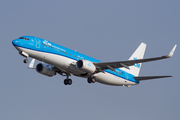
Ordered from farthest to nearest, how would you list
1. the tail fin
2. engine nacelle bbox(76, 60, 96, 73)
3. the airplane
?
the tail fin
engine nacelle bbox(76, 60, 96, 73)
the airplane

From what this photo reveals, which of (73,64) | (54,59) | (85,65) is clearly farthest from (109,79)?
(54,59)

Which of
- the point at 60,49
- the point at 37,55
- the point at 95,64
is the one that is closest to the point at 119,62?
the point at 95,64

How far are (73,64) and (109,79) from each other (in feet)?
26.1

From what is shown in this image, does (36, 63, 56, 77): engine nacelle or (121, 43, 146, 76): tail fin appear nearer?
(36, 63, 56, 77): engine nacelle

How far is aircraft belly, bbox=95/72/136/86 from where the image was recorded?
157 feet

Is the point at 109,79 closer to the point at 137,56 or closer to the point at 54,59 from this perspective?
the point at 54,59

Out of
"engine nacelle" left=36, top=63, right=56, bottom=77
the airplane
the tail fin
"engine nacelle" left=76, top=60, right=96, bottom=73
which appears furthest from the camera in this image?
the tail fin

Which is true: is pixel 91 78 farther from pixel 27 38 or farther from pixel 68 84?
pixel 27 38

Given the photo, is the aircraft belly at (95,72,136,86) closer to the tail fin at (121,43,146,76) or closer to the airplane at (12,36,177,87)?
the airplane at (12,36,177,87)

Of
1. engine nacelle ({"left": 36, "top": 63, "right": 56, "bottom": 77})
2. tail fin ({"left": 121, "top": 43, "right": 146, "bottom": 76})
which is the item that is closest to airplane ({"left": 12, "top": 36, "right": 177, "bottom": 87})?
engine nacelle ({"left": 36, "top": 63, "right": 56, "bottom": 77})

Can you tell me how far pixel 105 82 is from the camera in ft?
160

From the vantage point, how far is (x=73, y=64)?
4350cm

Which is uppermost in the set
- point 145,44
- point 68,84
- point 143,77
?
point 145,44

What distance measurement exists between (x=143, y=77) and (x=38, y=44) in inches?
770
